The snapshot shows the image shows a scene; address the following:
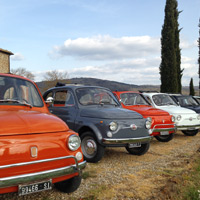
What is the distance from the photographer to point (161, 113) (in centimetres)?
843

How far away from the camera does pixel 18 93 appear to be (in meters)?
4.42

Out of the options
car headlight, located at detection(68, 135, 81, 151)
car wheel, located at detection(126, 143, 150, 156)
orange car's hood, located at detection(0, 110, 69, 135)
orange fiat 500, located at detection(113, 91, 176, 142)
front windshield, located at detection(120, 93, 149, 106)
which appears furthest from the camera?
front windshield, located at detection(120, 93, 149, 106)

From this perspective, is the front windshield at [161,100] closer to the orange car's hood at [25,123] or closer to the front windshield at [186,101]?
the front windshield at [186,101]

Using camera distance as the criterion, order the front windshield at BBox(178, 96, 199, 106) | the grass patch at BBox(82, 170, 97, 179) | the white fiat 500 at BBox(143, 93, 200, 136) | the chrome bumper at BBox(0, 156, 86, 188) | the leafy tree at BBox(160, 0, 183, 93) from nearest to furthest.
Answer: the chrome bumper at BBox(0, 156, 86, 188) → the grass patch at BBox(82, 170, 97, 179) → the white fiat 500 at BBox(143, 93, 200, 136) → the front windshield at BBox(178, 96, 199, 106) → the leafy tree at BBox(160, 0, 183, 93)

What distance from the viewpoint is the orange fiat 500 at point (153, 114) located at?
8109 mm

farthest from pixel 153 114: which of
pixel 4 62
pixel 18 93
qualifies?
pixel 4 62

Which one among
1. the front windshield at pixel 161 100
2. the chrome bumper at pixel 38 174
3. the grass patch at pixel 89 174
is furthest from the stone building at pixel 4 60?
the chrome bumper at pixel 38 174

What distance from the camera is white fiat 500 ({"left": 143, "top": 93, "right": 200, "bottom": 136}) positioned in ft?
31.3

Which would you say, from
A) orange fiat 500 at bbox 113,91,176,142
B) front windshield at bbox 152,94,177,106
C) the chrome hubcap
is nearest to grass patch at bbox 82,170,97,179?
the chrome hubcap

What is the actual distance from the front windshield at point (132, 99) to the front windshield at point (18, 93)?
475cm

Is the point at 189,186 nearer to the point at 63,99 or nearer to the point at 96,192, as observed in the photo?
the point at 96,192

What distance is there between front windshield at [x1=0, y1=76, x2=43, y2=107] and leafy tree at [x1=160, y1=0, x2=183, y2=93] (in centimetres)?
2150

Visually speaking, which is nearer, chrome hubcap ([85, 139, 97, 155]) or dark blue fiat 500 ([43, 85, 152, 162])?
dark blue fiat 500 ([43, 85, 152, 162])

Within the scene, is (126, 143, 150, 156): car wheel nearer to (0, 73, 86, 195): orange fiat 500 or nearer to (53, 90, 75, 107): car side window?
(53, 90, 75, 107): car side window
